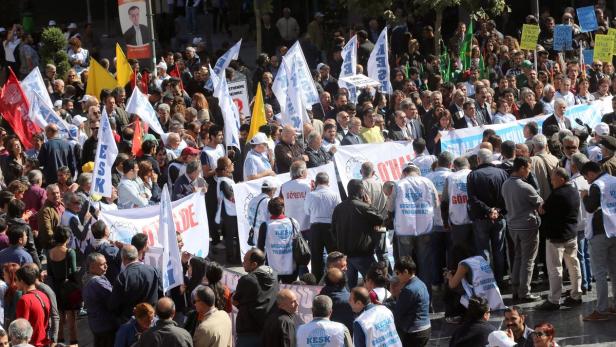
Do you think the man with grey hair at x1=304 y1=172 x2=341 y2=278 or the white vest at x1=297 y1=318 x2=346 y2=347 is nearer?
the white vest at x1=297 y1=318 x2=346 y2=347

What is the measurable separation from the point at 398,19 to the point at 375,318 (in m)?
16.9

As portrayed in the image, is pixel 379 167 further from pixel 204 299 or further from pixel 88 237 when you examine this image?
pixel 204 299

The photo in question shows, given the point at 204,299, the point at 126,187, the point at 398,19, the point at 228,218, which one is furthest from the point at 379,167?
the point at 398,19

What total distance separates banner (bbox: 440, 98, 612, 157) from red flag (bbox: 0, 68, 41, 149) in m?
5.84

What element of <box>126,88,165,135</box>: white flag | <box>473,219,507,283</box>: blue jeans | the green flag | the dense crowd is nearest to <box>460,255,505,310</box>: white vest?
the dense crowd

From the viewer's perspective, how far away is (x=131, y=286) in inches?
531

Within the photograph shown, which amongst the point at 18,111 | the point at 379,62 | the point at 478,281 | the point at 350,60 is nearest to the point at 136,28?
the point at 18,111

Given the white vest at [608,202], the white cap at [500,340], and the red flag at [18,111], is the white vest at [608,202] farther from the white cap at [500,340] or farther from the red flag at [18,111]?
the red flag at [18,111]

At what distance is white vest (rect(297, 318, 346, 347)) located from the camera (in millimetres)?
11984

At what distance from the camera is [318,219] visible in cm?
1614

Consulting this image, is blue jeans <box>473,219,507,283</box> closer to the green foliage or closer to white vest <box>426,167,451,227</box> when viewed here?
white vest <box>426,167,451,227</box>

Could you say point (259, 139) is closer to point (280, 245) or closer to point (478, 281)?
point (280, 245)

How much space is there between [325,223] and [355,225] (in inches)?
32.9

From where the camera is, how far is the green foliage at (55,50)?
26422mm
